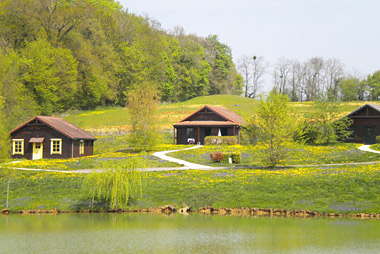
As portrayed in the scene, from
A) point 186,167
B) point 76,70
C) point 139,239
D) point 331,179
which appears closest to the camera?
point 139,239

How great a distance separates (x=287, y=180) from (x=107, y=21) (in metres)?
84.7

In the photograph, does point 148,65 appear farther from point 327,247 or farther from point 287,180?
point 327,247

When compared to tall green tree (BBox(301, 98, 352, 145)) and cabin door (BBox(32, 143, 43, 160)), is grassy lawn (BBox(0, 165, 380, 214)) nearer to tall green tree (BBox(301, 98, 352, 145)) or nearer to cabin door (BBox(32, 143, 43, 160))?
cabin door (BBox(32, 143, 43, 160))

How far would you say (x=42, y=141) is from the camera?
63750 millimetres

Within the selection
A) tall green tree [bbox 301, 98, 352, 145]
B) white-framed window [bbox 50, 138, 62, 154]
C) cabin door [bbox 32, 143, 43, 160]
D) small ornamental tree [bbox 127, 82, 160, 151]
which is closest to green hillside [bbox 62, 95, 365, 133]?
tall green tree [bbox 301, 98, 352, 145]

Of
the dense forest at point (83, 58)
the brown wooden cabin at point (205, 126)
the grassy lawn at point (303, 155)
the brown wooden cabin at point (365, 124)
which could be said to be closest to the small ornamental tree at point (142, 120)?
the grassy lawn at point (303, 155)

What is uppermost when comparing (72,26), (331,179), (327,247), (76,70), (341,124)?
(72,26)

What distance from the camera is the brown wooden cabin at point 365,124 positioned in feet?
229

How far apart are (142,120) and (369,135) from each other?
30.7m

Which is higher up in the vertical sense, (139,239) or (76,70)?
(76,70)

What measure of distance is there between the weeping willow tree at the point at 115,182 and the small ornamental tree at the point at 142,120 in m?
28.3

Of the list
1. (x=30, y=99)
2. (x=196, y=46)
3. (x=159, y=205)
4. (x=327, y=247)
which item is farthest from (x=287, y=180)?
(x=196, y=46)

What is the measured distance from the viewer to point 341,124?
6869 cm

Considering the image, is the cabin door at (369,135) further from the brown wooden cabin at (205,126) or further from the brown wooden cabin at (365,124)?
the brown wooden cabin at (205,126)
